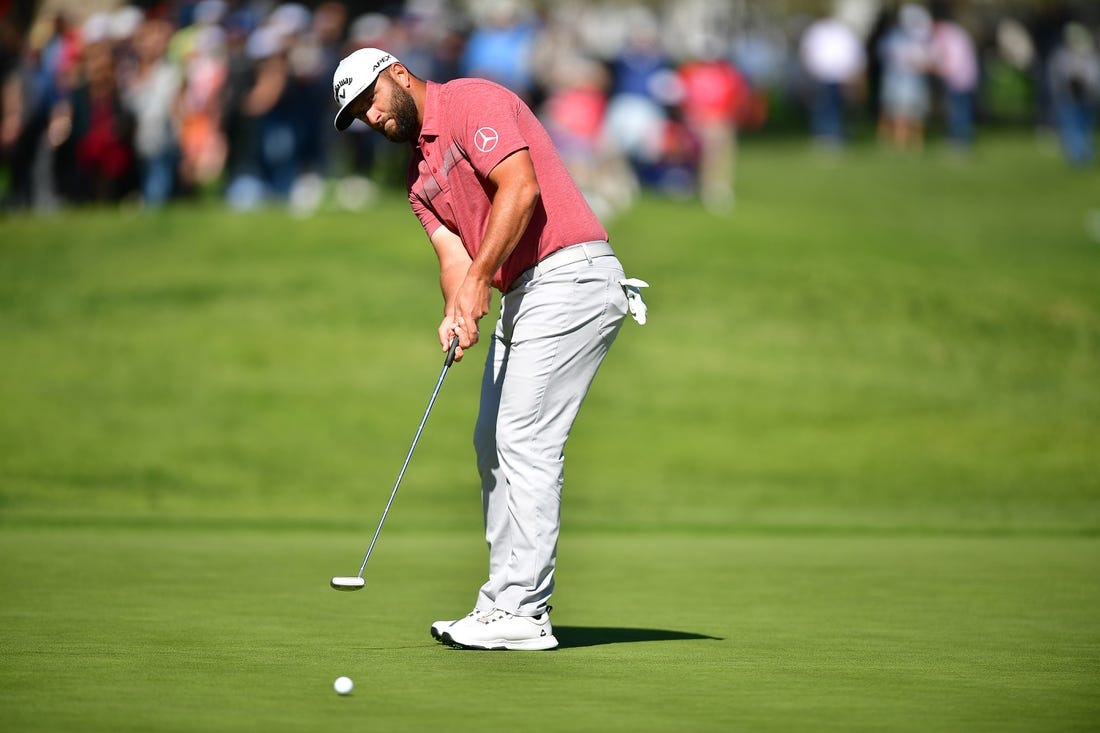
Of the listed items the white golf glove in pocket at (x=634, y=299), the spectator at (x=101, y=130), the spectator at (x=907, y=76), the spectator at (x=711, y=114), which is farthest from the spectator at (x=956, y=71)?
the white golf glove in pocket at (x=634, y=299)

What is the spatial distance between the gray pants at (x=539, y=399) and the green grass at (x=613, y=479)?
0.35 m

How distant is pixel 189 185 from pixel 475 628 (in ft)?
52.9

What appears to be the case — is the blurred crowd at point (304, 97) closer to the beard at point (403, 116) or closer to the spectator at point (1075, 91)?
the spectator at point (1075, 91)

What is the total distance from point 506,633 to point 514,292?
124 cm

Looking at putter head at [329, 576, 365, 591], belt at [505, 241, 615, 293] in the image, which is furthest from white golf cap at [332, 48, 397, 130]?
putter head at [329, 576, 365, 591]

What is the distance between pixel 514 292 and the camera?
21.8 ft

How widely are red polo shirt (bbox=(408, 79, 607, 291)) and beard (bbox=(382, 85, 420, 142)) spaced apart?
1.5 inches

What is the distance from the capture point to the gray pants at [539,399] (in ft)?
21.2

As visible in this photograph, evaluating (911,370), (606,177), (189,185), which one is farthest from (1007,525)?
(189,185)

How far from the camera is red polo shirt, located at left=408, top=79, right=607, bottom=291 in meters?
6.35

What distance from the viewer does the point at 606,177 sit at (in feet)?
70.8

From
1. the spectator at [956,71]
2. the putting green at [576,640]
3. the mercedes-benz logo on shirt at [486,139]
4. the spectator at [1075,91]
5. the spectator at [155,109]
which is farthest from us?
the spectator at [956,71]

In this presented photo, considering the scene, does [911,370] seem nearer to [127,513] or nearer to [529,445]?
[127,513]

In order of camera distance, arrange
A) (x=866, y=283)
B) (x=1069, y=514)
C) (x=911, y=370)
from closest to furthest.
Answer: (x=1069, y=514), (x=911, y=370), (x=866, y=283)
